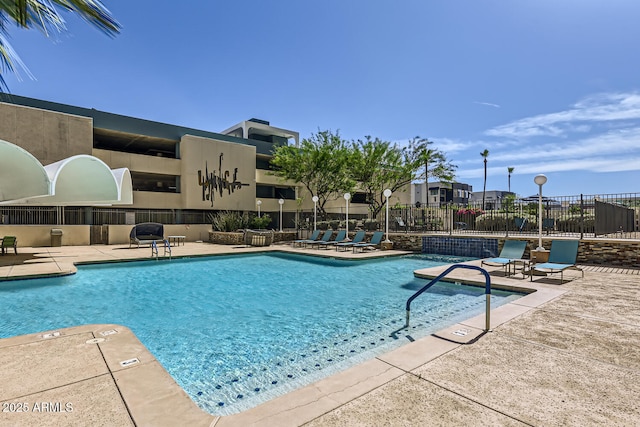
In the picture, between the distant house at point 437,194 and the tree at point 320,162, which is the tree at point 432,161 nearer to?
the tree at point 320,162

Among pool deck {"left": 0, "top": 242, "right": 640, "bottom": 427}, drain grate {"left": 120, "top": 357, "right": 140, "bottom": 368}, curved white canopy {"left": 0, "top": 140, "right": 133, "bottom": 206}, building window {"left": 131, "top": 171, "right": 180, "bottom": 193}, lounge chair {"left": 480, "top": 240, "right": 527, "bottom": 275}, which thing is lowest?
drain grate {"left": 120, "top": 357, "right": 140, "bottom": 368}

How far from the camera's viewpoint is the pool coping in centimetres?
246

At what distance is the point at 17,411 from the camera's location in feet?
8.38

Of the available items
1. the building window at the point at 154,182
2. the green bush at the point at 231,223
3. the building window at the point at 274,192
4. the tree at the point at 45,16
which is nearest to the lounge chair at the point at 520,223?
the green bush at the point at 231,223

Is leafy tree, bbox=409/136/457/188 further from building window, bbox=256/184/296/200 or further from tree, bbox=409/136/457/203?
building window, bbox=256/184/296/200

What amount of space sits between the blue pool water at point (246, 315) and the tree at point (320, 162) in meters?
15.0

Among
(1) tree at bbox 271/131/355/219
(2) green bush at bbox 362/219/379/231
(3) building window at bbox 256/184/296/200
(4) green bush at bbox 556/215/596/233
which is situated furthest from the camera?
(3) building window at bbox 256/184/296/200

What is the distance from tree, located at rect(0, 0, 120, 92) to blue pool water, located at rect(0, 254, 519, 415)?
3.75 m

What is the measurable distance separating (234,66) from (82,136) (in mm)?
11776

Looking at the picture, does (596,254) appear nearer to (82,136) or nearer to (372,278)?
(372,278)

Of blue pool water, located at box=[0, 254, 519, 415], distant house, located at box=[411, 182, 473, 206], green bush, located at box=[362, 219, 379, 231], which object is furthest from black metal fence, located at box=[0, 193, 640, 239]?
distant house, located at box=[411, 182, 473, 206]

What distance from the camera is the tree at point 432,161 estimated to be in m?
27.2

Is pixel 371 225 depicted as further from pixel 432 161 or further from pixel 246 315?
pixel 246 315

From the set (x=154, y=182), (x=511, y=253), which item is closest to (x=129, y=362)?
(x=511, y=253)
